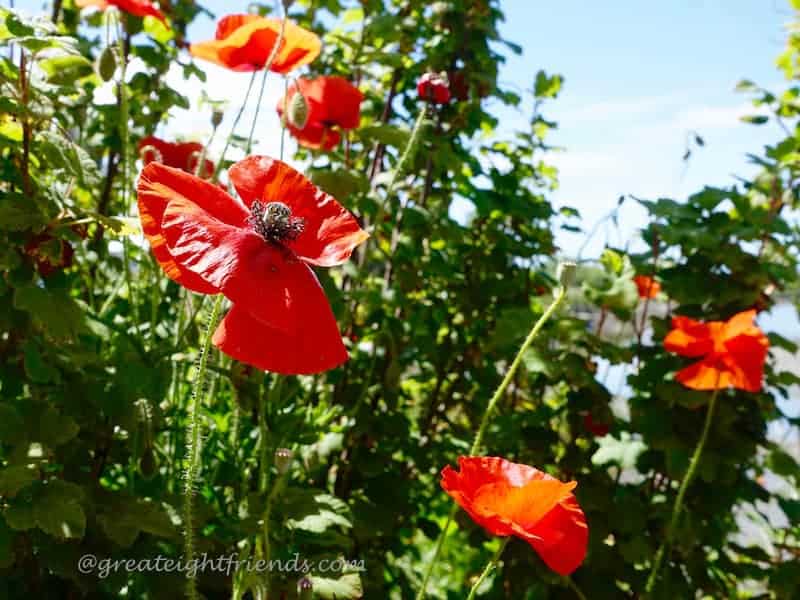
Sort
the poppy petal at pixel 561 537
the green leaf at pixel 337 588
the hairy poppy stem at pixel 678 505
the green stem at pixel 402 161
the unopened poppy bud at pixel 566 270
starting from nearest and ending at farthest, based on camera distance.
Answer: the poppy petal at pixel 561 537 → the unopened poppy bud at pixel 566 270 → the green leaf at pixel 337 588 → the green stem at pixel 402 161 → the hairy poppy stem at pixel 678 505

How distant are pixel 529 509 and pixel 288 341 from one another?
0.33m

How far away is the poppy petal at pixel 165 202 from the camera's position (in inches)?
32.1

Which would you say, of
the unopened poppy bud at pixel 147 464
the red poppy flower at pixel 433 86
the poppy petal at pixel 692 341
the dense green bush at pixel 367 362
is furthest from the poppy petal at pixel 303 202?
the poppy petal at pixel 692 341

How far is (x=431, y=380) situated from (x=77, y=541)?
54.6 inches

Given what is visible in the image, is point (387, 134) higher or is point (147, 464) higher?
point (387, 134)

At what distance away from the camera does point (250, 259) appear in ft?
2.74

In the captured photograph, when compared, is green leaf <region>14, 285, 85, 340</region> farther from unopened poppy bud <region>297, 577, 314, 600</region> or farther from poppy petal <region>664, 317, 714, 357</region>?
poppy petal <region>664, 317, 714, 357</region>

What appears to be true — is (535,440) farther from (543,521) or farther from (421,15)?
(421,15)

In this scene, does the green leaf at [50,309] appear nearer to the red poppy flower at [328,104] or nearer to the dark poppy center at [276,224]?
the dark poppy center at [276,224]

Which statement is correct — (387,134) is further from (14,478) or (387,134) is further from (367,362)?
(14,478)

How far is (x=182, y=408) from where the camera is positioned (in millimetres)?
1571

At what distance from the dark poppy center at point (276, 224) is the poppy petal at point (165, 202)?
47mm

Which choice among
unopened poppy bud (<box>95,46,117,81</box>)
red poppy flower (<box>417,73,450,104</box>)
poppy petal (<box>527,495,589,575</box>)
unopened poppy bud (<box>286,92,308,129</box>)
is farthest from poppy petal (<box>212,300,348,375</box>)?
red poppy flower (<box>417,73,450,104</box>)

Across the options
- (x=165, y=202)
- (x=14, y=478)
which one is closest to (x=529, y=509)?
(x=165, y=202)
